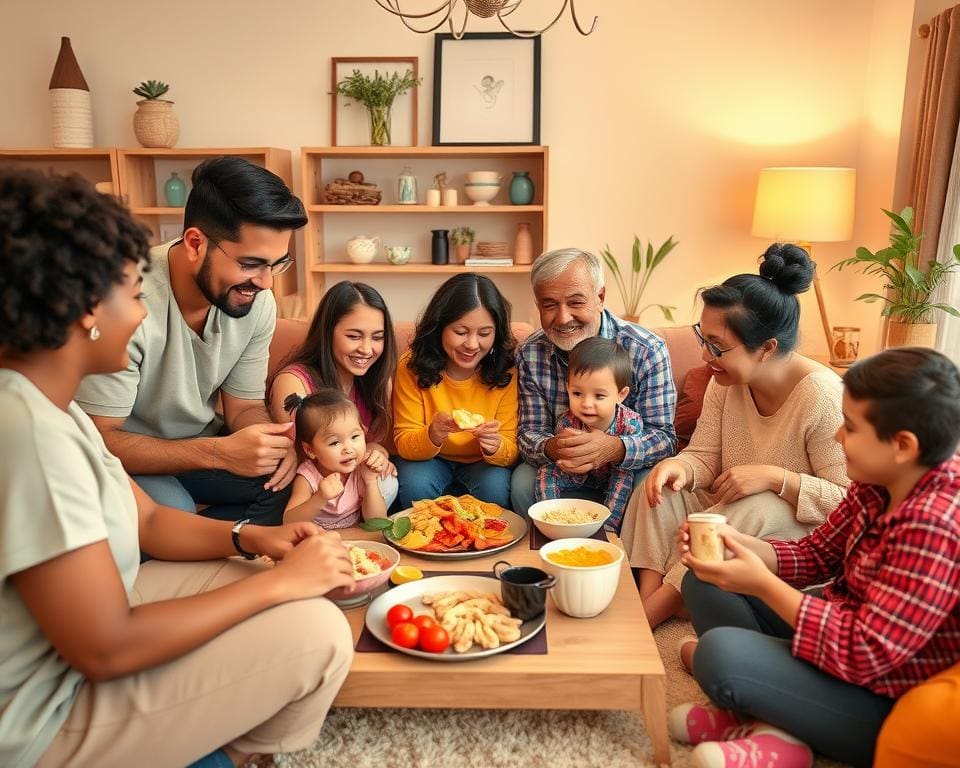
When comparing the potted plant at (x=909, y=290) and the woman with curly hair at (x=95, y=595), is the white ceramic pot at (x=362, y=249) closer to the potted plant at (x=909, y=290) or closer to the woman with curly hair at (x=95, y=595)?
the potted plant at (x=909, y=290)

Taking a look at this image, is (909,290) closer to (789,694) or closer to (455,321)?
(455,321)

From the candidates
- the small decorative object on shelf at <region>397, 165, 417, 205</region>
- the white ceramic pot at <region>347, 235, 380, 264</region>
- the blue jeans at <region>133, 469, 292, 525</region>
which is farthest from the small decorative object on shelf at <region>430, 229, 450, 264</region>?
the blue jeans at <region>133, 469, 292, 525</region>

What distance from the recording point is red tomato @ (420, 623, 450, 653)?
164 centimetres

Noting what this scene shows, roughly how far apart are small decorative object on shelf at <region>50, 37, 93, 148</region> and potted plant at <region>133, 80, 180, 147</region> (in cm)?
32

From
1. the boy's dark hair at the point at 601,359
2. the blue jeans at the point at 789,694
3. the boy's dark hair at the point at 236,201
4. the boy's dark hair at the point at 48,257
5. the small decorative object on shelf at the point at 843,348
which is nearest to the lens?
the boy's dark hair at the point at 48,257

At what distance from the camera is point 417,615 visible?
5.91ft

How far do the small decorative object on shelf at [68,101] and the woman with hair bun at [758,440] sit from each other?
398cm

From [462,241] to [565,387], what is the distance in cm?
223

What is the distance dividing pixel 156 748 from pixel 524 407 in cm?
163

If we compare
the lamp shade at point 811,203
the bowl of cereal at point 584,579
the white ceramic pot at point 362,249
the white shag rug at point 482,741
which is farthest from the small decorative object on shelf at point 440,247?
the white shag rug at point 482,741

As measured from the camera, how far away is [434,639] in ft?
5.40

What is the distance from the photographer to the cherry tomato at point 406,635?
166 cm

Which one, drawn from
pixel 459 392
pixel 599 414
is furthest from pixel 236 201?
pixel 599 414

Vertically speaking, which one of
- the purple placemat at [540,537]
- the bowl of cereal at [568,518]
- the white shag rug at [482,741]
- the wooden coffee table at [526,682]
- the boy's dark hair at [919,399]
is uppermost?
the boy's dark hair at [919,399]
